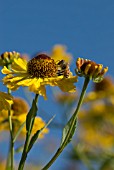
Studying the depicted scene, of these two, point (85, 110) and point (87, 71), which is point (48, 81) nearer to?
point (87, 71)

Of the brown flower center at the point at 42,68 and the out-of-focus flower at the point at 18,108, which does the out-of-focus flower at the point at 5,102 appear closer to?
the brown flower center at the point at 42,68

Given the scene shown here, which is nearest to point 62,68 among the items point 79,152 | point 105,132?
point 79,152

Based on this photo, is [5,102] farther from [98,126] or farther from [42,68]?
[98,126]

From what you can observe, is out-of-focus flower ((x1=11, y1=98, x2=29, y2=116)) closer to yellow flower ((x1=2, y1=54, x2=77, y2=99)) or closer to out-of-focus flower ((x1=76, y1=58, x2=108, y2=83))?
yellow flower ((x1=2, y1=54, x2=77, y2=99))

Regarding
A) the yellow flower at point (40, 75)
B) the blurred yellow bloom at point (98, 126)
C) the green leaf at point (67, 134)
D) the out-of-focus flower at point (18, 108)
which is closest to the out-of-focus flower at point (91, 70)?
the yellow flower at point (40, 75)

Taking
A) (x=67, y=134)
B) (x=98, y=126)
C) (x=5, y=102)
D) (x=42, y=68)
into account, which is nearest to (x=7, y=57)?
(x=42, y=68)
